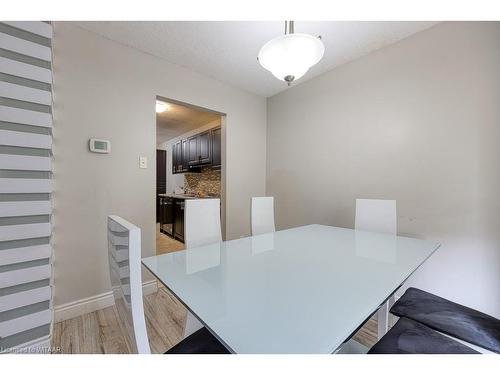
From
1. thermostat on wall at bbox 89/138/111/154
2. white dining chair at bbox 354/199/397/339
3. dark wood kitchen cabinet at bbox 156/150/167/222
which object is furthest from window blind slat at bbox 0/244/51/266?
dark wood kitchen cabinet at bbox 156/150/167/222

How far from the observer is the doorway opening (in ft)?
12.0

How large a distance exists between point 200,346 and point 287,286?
0.42 metres

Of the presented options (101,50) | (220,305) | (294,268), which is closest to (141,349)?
(220,305)

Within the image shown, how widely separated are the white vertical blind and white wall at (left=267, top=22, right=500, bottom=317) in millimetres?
2488

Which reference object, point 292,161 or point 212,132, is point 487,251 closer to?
point 292,161

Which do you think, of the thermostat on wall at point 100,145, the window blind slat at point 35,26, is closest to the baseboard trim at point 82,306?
A: the thermostat on wall at point 100,145

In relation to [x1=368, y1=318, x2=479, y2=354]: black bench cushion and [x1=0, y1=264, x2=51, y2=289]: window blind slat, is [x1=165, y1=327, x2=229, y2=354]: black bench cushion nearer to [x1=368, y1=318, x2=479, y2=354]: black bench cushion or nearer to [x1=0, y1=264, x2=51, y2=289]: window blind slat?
[x1=368, y1=318, x2=479, y2=354]: black bench cushion

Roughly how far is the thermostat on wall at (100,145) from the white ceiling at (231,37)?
0.95 metres

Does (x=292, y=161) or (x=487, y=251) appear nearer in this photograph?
(x=487, y=251)

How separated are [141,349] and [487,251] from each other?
221 cm

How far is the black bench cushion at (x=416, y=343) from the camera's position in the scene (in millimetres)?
832

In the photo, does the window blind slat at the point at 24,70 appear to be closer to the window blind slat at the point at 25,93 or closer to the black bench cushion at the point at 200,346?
the window blind slat at the point at 25,93

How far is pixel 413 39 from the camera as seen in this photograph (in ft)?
6.23

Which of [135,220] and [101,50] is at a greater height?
[101,50]
